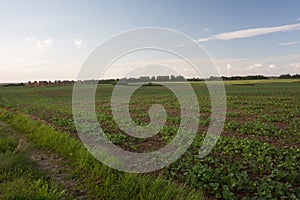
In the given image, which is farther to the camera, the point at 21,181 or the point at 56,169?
the point at 56,169

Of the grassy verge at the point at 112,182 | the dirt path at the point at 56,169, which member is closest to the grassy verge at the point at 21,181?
the dirt path at the point at 56,169

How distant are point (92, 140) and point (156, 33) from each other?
4058 mm

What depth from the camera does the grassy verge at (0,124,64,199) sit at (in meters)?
3.99

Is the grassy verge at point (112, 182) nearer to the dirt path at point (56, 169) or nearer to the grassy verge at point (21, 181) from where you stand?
the dirt path at point (56, 169)

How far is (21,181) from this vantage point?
179 inches

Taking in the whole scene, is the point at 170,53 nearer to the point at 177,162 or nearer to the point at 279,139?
the point at 177,162

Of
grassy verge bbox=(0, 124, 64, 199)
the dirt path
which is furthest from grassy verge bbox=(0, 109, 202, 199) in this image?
grassy verge bbox=(0, 124, 64, 199)

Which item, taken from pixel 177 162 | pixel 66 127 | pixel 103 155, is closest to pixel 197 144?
pixel 177 162

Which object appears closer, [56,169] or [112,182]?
[112,182]

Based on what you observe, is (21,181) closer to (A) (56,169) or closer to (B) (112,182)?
(A) (56,169)

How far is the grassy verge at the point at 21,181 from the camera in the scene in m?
3.99

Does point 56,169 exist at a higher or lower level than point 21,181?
lower

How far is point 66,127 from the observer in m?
10.3

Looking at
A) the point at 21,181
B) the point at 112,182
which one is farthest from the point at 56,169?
the point at 112,182
